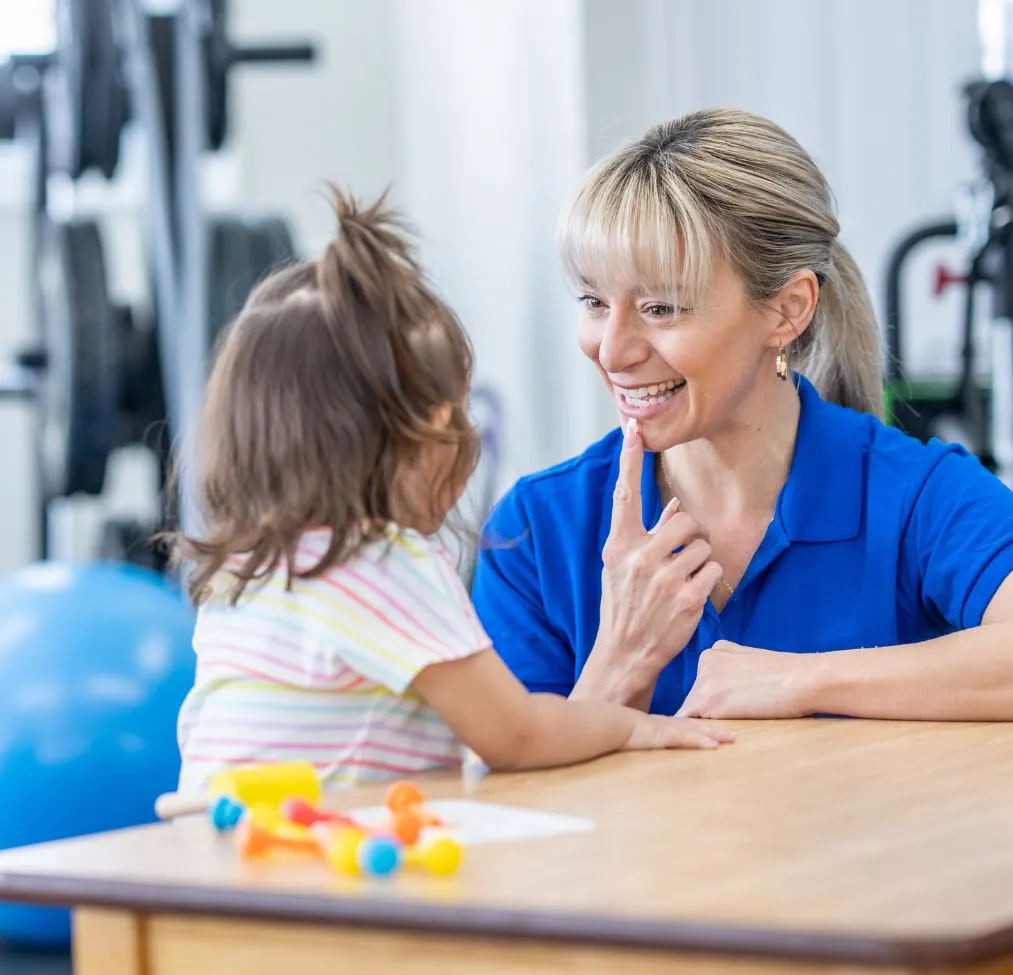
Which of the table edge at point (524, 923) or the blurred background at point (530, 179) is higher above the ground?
the blurred background at point (530, 179)

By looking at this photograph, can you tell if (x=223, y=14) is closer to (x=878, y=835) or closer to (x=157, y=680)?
(x=157, y=680)

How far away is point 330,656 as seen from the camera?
1.11 metres

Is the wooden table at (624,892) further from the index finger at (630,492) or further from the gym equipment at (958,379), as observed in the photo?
the gym equipment at (958,379)

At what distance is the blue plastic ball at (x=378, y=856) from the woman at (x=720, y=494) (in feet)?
1.84

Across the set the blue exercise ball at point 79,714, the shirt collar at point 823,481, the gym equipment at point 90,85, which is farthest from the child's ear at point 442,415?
the gym equipment at point 90,85

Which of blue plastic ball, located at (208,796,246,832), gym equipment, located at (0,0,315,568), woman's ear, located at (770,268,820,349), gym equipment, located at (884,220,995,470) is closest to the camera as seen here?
blue plastic ball, located at (208,796,246,832)

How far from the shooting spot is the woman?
150 centimetres

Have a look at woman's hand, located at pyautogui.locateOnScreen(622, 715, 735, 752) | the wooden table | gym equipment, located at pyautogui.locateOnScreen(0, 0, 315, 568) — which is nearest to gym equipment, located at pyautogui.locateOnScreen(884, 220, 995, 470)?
gym equipment, located at pyautogui.locateOnScreen(0, 0, 315, 568)

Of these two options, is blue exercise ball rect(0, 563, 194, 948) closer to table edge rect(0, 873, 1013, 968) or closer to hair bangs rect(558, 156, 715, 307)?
hair bangs rect(558, 156, 715, 307)

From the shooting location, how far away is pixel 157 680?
2246 millimetres

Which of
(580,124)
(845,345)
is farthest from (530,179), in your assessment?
(845,345)

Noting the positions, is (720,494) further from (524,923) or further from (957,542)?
(524,923)

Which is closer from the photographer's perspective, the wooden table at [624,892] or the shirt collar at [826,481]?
the wooden table at [624,892]

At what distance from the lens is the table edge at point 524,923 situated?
0.74 metres
